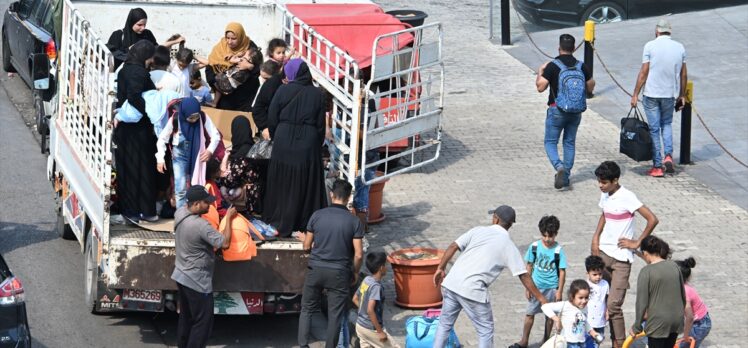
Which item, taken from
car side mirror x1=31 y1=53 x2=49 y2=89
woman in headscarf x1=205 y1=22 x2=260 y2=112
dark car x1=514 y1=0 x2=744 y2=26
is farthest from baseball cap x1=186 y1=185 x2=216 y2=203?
dark car x1=514 y1=0 x2=744 y2=26

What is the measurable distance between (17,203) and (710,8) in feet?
45.8

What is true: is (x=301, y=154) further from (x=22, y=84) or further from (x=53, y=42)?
(x=22, y=84)

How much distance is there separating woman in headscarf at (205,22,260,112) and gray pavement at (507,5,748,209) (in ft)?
18.9

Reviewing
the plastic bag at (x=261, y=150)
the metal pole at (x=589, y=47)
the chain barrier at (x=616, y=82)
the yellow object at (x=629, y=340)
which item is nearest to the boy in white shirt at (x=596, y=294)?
the yellow object at (x=629, y=340)

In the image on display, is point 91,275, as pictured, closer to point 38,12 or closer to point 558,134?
point 558,134

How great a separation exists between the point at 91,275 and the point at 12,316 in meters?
2.05

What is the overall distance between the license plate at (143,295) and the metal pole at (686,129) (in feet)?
25.1

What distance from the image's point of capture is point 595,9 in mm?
23328

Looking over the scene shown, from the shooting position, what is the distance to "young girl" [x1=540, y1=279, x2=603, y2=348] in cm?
1022

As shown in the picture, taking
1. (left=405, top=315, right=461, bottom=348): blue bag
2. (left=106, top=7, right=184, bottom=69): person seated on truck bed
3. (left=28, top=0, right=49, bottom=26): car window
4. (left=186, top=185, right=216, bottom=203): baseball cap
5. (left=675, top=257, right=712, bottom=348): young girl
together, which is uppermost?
(left=106, top=7, right=184, bottom=69): person seated on truck bed

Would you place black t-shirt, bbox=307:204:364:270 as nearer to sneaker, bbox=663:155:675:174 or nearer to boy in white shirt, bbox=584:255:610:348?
boy in white shirt, bbox=584:255:610:348

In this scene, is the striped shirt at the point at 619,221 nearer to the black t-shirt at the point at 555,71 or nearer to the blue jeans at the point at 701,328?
the blue jeans at the point at 701,328

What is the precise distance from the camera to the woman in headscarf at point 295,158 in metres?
11.2

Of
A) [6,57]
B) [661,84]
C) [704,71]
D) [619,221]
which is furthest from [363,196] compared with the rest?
[704,71]
